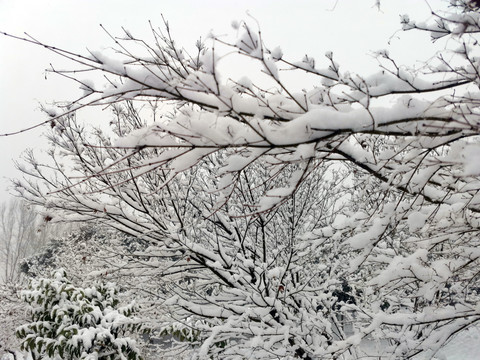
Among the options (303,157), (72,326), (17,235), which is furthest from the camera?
(17,235)

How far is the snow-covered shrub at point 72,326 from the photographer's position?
17.8 feet

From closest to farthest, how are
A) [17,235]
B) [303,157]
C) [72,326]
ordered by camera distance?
[303,157], [72,326], [17,235]

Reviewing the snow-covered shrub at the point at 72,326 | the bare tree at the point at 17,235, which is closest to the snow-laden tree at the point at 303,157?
the snow-covered shrub at the point at 72,326

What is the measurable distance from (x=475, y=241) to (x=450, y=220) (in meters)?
0.59

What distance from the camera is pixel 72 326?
18.0 ft

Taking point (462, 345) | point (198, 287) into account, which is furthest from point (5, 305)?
point (462, 345)

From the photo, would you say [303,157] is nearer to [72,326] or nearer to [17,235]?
[72,326]

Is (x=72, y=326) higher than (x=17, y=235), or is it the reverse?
(x=17, y=235)

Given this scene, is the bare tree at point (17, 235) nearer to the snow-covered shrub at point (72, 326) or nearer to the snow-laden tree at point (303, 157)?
the snow-covered shrub at point (72, 326)

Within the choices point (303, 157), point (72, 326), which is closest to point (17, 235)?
point (72, 326)

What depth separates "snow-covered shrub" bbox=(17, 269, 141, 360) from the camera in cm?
541

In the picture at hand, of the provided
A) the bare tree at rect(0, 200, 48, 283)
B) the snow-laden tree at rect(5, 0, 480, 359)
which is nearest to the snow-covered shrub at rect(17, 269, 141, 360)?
the snow-laden tree at rect(5, 0, 480, 359)

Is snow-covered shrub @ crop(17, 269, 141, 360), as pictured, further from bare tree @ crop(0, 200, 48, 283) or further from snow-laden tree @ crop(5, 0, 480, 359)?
bare tree @ crop(0, 200, 48, 283)

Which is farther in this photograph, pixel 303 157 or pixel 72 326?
pixel 72 326
